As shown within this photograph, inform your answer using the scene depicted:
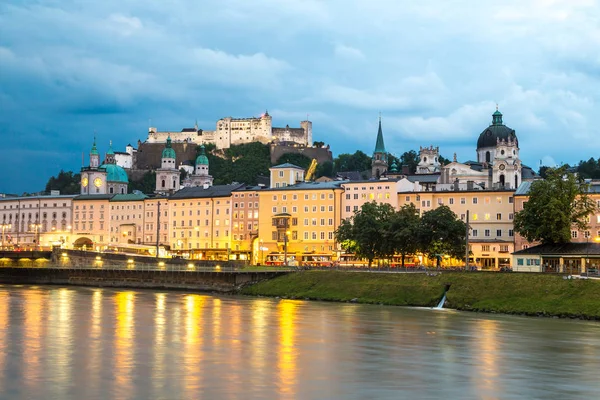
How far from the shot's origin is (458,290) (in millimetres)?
71500

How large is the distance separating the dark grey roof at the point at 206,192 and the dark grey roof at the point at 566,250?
67.6 meters

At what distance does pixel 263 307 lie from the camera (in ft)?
226

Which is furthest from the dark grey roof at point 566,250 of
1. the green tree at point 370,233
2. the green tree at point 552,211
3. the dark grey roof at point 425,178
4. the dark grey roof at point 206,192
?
the dark grey roof at point 206,192

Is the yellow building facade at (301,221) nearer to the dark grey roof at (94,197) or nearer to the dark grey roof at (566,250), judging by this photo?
the dark grey roof at (94,197)

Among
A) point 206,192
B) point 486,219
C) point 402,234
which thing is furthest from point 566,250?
point 206,192

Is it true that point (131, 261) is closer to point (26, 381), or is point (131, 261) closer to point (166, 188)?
point (26, 381)

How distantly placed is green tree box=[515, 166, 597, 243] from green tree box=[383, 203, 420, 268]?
34.6 feet

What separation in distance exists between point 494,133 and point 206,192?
204 ft

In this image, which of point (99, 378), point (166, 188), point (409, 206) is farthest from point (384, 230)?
point (166, 188)

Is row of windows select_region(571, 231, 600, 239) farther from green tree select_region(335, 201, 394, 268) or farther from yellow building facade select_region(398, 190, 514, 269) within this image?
green tree select_region(335, 201, 394, 268)

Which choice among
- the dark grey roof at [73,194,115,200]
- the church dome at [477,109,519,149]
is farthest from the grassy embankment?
the church dome at [477,109,519,149]

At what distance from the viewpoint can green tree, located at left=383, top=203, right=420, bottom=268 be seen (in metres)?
89.8

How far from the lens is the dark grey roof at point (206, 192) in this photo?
470 ft

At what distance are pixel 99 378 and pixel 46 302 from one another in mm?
39285
